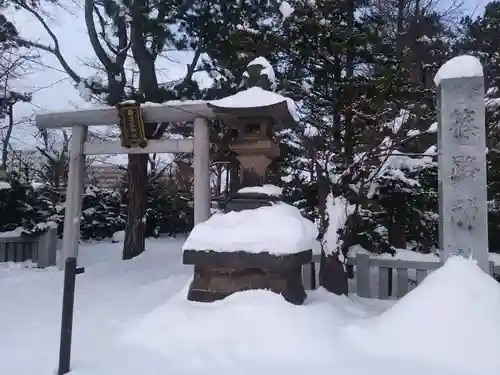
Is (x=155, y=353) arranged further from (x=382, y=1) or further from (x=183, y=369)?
(x=382, y=1)

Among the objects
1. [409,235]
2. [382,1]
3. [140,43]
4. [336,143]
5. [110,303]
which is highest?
[382,1]

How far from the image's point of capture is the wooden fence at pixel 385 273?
22.0ft

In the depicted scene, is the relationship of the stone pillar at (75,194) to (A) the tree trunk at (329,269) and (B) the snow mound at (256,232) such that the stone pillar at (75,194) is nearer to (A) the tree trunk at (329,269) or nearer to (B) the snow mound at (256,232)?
(B) the snow mound at (256,232)

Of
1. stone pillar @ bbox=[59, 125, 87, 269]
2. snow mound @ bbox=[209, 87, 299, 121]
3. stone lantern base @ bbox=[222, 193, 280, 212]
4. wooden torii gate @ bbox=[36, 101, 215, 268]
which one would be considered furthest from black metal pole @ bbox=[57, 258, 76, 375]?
stone pillar @ bbox=[59, 125, 87, 269]

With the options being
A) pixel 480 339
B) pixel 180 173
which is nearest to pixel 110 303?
pixel 480 339

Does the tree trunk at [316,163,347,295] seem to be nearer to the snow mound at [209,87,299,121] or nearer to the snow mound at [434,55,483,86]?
the snow mound at [209,87,299,121]

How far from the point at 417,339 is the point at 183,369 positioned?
A: 7.21 ft

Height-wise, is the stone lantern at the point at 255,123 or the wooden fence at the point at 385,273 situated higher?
the stone lantern at the point at 255,123

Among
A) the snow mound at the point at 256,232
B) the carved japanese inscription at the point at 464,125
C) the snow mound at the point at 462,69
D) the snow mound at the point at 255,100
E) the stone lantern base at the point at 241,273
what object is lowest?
the stone lantern base at the point at 241,273

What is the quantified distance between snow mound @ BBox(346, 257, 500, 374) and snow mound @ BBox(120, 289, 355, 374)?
0.47m

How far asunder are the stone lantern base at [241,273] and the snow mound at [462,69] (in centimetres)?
275

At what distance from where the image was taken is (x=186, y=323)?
181 inches

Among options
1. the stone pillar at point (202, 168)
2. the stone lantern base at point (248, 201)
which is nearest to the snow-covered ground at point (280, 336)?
the stone lantern base at point (248, 201)

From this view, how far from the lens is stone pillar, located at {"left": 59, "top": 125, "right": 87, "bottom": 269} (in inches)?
356
